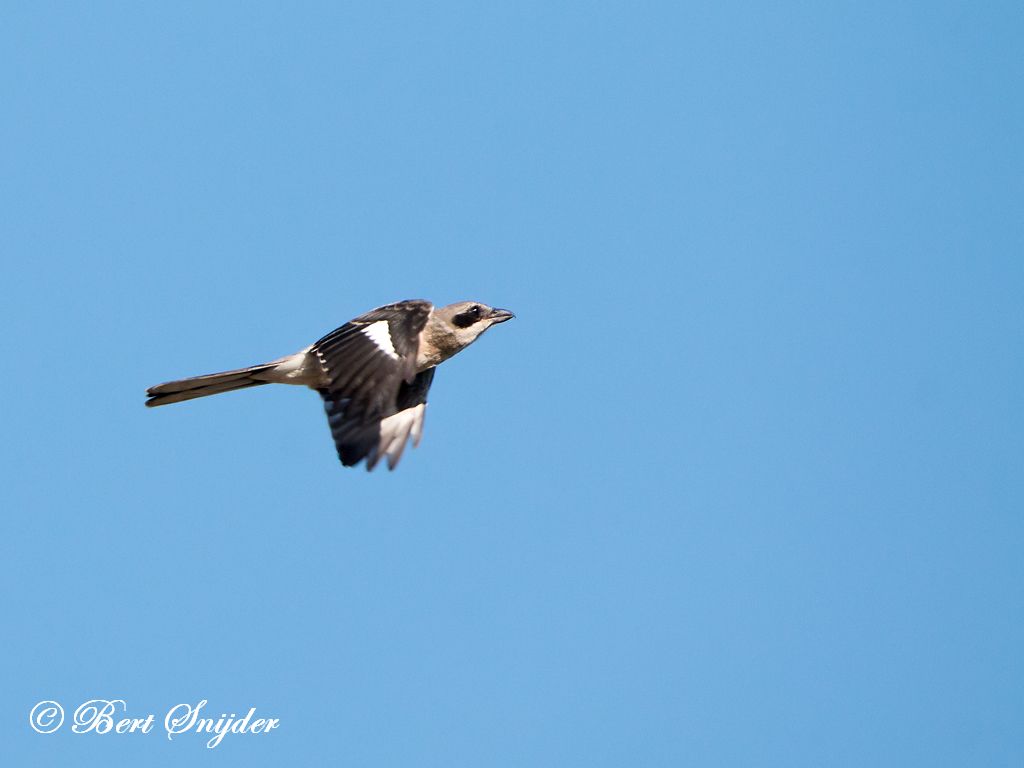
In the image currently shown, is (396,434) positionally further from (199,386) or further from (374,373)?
(199,386)

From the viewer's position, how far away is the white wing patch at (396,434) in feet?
33.9

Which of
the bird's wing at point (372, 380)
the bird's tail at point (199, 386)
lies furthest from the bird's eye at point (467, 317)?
the bird's tail at point (199, 386)

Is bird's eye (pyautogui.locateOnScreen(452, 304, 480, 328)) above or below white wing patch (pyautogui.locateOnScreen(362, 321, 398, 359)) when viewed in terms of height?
above

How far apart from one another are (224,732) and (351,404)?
3351 millimetres

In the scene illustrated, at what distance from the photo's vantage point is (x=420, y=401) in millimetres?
11875

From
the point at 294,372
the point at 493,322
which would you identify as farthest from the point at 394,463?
the point at 493,322

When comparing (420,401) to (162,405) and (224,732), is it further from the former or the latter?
(224,732)

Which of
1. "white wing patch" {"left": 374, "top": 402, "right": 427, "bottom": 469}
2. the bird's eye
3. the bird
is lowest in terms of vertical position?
"white wing patch" {"left": 374, "top": 402, "right": 427, "bottom": 469}

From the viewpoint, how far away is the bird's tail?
37.0ft

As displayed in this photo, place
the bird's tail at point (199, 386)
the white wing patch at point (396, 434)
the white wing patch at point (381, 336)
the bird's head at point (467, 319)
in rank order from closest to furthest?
the white wing patch at point (396, 434) < the white wing patch at point (381, 336) < the bird's tail at point (199, 386) < the bird's head at point (467, 319)

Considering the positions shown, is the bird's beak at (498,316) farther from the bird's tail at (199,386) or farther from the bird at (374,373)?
the bird's tail at (199,386)

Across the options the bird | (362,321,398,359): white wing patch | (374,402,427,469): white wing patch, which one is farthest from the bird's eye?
(374,402,427,469): white wing patch

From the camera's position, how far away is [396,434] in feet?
34.4

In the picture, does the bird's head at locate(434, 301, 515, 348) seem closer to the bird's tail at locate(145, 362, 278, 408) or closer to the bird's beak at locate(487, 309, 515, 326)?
the bird's beak at locate(487, 309, 515, 326)
